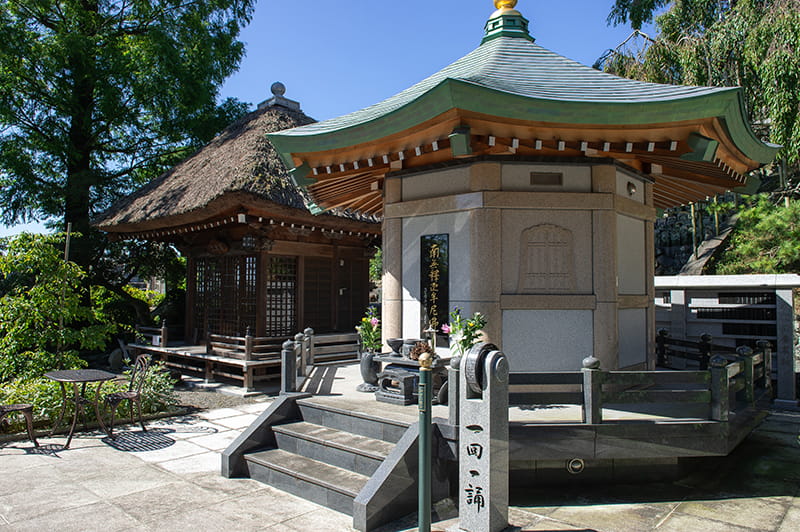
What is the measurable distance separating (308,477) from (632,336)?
4742 millimetres

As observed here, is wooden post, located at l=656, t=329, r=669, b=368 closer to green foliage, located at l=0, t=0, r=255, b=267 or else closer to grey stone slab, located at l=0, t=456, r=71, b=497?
grey stone slab, located at l=0, t=456, r=71, b=497

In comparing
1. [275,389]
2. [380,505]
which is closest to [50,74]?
[275,389]

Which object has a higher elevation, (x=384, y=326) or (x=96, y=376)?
(x=384, y=326)

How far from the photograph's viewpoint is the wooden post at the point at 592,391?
4.96 m

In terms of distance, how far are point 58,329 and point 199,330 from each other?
16.9 feet

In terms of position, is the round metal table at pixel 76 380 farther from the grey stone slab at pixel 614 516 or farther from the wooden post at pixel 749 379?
the wooden post at pixel 749 379

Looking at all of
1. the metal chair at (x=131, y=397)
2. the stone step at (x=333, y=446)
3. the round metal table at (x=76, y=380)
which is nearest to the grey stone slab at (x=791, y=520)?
the stone step at (x=333, y=446)

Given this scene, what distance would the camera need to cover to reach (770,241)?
12.9 metres

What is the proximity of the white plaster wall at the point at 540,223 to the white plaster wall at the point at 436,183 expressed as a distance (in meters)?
0.75

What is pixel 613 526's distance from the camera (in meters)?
4.54

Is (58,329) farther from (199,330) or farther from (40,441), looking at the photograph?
(199,330)

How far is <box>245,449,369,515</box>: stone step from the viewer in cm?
500

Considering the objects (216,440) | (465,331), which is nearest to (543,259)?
(465,331)

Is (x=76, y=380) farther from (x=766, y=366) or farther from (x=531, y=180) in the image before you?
(x=766, y=366)
